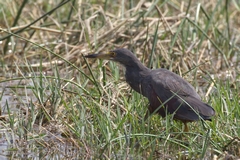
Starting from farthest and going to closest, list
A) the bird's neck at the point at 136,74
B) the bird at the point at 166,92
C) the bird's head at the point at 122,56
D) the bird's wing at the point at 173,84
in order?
the bird's head at the point at 122,56, the bird's neck at the point at 136,74, the bird's wing at the point at 173,84, the bird at the point at 166,92

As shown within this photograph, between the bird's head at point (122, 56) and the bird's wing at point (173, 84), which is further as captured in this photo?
the bird's head at point (122, 56)

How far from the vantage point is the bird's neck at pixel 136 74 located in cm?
522

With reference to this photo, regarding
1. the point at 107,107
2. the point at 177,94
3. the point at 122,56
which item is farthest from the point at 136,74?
the point at 177,94

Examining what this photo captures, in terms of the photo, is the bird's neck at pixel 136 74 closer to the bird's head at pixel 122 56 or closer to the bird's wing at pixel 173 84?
the bird's head at pixel 122 56

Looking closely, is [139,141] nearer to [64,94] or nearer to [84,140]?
[84,140]

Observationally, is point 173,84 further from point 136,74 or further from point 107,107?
point 107,107

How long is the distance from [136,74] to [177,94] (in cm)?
56

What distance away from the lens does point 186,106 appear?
15.7ft

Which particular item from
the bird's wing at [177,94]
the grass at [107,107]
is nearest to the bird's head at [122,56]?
the grass at [107,107]

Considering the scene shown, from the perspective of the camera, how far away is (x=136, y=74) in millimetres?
5277

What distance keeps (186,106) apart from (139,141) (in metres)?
0.67

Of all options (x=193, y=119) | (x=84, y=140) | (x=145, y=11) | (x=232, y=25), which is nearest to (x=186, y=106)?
(x=193, y=119)

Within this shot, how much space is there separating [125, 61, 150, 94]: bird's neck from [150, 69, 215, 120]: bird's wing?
0.17 meters

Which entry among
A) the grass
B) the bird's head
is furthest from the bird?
the grass
